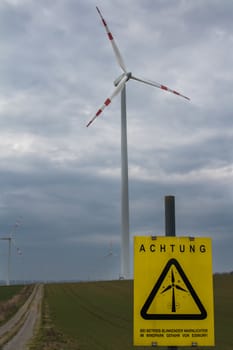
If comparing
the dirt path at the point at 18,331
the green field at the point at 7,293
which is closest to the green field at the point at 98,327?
the dirt path at the point at 18,331

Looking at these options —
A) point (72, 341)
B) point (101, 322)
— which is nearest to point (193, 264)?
point (72, 341)

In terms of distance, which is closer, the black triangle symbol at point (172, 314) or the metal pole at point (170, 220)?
the black triangle symbol at point (172, 314)

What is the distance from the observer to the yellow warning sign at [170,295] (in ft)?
21.8

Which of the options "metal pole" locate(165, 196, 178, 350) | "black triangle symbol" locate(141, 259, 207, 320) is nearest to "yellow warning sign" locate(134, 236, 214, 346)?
"black triangle symbol" locate(141, 259, 207, 320)

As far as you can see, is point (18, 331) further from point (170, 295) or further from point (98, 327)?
point (170, 295)

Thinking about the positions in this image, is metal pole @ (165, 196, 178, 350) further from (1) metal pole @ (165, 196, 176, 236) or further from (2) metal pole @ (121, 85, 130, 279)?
(2) metal pole @ (121, 85, 130, 279)

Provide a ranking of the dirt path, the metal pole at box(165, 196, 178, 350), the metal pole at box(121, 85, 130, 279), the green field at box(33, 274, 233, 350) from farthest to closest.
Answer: the metal pole at box(121, 85, 130, 279)
the dirt path
the green field at box(33, 274, 233, 350)
the metal pole at box(165, 196, 178, 350)

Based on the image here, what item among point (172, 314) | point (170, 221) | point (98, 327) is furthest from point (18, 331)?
point (170, 221)

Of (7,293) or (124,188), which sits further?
(7,293)

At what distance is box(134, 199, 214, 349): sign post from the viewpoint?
664cm

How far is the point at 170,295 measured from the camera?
6.67m

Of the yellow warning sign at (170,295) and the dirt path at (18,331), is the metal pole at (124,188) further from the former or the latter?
the yellow warning sign at (170,295)

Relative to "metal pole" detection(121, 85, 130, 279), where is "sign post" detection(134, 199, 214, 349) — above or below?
below

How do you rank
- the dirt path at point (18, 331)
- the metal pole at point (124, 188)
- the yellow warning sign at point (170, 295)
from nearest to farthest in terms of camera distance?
the yellow warning sign at point (170, 295)
the dirt path at point (18, 331)
the metal pole at point (124, 188)
